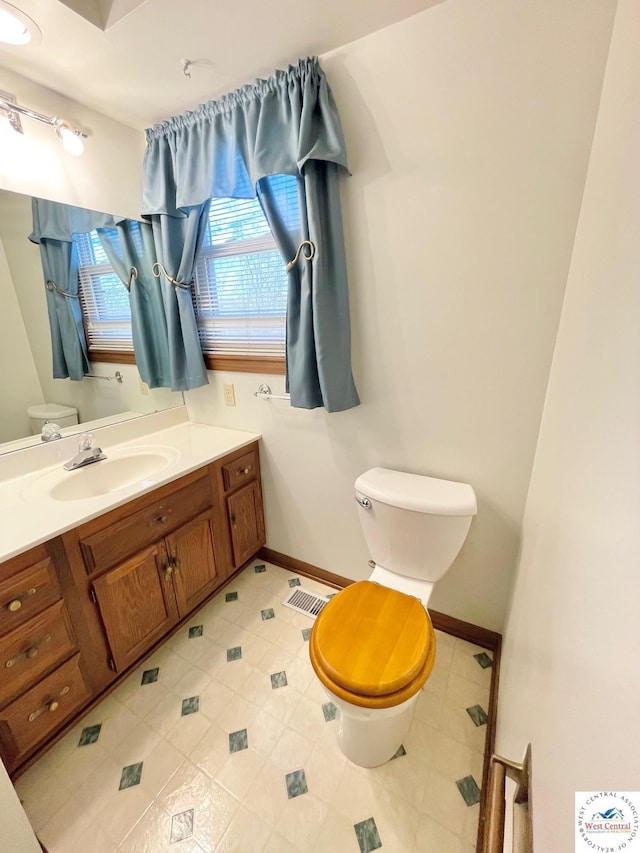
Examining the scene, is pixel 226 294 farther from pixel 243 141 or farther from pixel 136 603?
pixel 136 603

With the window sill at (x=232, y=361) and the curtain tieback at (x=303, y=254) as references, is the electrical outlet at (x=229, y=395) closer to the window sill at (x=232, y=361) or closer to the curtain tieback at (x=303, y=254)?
the window sill at (x=232, y=361)

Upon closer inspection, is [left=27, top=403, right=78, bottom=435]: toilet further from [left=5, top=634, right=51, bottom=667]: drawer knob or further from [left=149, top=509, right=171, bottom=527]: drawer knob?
[left=5, top=634, right=51, bottom=667]: drawer knob

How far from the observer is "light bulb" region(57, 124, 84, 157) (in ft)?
4.29

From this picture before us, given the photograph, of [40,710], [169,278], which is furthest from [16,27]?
[40,710]

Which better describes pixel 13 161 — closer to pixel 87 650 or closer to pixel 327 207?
pixel 327 207

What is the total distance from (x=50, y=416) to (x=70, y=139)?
112 cm

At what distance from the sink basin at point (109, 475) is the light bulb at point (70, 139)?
1.27m

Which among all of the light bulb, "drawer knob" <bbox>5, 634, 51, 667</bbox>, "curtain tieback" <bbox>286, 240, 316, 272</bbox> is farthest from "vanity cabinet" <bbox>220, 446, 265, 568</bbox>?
the light bulb

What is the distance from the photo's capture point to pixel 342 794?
3.40 feet

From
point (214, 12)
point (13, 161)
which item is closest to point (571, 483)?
point (214, 12)

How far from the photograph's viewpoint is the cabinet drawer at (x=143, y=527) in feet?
3.75

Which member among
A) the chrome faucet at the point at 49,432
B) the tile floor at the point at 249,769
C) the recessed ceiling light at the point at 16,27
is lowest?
the tile floor at the point at 249,769

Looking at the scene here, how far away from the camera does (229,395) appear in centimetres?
178

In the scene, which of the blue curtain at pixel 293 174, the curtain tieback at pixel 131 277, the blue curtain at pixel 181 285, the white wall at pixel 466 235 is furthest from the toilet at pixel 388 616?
the curtain tieback at pixel 131 277
